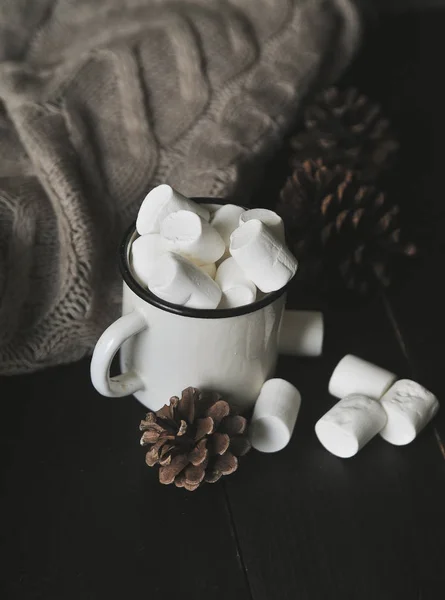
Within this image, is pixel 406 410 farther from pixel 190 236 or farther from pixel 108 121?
pixel 108 121

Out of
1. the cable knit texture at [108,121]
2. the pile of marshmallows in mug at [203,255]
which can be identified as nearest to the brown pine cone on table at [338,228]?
the cable knit texture at [108,121]

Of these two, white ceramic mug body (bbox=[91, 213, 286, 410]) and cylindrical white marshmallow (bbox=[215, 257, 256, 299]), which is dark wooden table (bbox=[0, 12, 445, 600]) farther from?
cylindrical white marshmallow (bbox=[215, 257, 256, 299])

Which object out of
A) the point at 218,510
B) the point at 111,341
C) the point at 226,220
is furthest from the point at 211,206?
the point at 218,510

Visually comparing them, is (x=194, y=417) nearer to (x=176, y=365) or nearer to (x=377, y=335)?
(x=176, y=365)

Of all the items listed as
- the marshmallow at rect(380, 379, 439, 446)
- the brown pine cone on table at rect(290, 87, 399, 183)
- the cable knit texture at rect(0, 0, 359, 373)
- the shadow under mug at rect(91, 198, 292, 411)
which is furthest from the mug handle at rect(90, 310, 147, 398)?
the brown pine cone on table at rect(290, 87, 399, 183)

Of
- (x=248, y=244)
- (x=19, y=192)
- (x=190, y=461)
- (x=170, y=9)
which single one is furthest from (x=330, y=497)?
(x=170, y=9)

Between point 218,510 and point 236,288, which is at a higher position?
point 236,288

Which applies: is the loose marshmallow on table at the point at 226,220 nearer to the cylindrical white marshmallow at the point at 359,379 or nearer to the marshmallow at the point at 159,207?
the marshmallow at the point at 159,207
